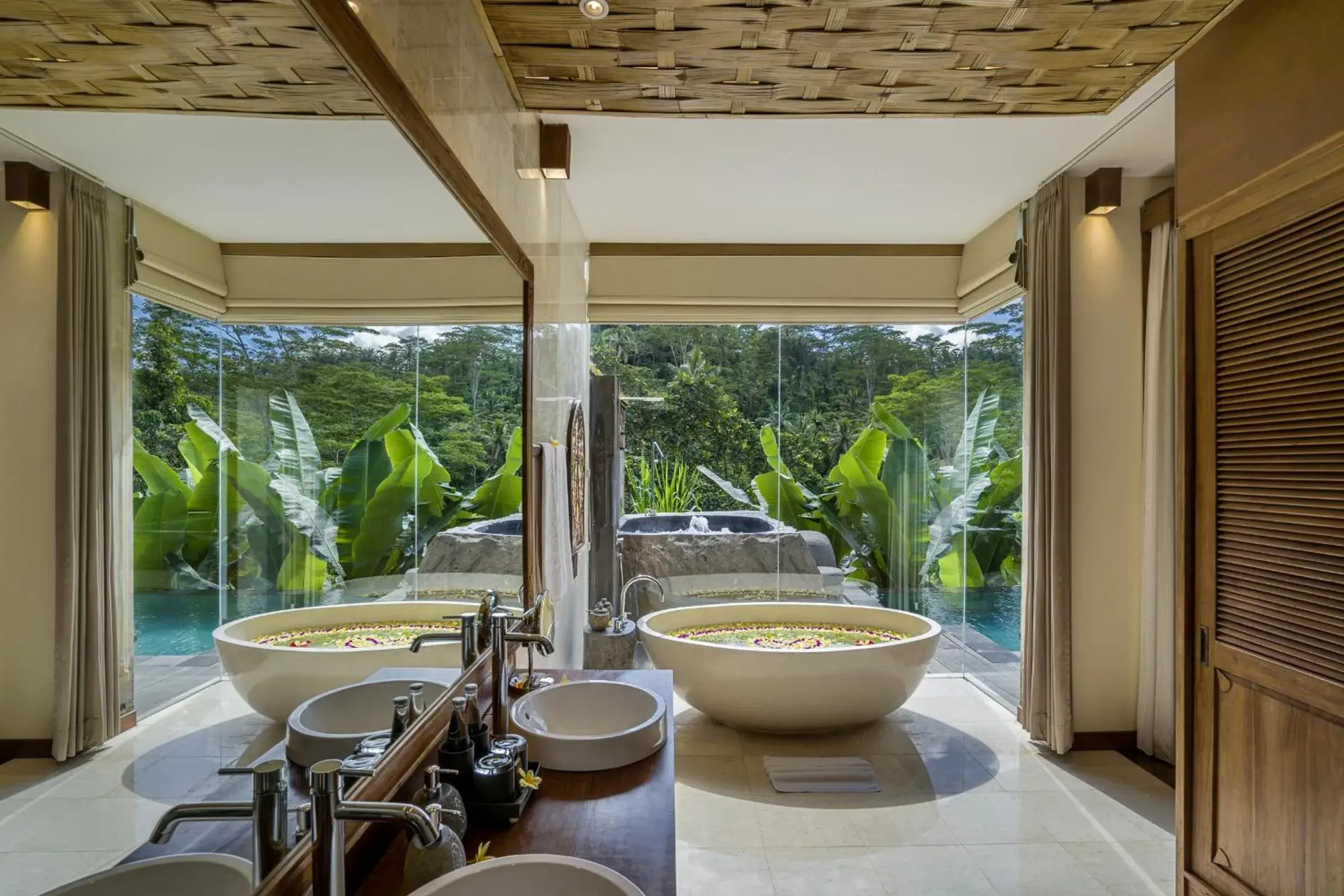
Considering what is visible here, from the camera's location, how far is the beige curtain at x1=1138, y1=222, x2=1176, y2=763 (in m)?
3.55

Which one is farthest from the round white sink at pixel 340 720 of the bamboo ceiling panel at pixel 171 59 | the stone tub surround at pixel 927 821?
the stone tub surround at pixel 927 821

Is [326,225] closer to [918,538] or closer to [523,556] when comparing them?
[523,556]

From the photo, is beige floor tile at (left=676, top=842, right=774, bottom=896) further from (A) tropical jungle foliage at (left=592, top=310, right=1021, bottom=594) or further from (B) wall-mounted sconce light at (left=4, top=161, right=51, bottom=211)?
(A) tropical jungle foliage at (left=592, top=310, right=1021, bottom=594)

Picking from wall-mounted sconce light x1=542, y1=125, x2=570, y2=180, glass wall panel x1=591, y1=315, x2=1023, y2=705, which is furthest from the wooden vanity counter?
glass wall panel x1=591, y1=315, x2=1023, y2=705

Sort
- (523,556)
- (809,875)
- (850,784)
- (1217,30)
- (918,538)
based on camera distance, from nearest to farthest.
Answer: (1217,30) < (523,556) < (809,875) < (850,784) < (918,538)

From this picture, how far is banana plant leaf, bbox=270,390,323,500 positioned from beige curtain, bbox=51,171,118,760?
11.5 inches

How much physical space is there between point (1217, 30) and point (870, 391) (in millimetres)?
3164

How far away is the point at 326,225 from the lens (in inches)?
48.4

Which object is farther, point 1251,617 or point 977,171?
point 977,171

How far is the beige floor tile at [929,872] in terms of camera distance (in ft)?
8.24

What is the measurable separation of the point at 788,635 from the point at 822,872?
83.3 inches

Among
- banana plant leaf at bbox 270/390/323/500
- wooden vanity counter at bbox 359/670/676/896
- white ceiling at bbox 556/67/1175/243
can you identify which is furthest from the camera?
white ceiling at bbox 556/67/1175/243

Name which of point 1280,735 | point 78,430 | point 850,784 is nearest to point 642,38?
point 78,430

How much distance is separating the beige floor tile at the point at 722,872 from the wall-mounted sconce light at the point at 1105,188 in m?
3.15
